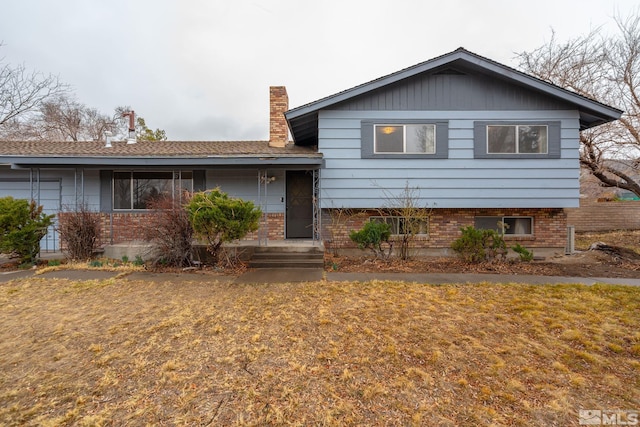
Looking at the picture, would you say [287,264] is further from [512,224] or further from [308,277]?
[512,224]

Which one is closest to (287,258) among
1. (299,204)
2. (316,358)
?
(299,204)

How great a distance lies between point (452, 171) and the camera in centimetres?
844

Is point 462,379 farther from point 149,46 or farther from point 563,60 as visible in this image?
point 149,46

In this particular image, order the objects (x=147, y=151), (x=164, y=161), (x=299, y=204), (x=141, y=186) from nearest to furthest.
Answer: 1. (x=164, y=161)
2. (x=147, y=151)
3. (x=141, y=186)
4. (x=299, y=204)

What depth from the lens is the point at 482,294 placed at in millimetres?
5047

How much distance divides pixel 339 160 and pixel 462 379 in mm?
6631

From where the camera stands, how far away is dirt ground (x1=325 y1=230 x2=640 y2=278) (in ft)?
21.7

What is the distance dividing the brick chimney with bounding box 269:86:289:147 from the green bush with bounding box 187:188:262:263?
13.6ft

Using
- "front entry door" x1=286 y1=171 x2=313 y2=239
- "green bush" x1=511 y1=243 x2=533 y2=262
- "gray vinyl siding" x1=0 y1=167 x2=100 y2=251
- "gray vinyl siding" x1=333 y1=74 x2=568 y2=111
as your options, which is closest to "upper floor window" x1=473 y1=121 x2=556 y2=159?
"gray vinyl siding" x1=333 y1=74 x2=568 y2=111

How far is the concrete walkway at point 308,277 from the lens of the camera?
233 inches

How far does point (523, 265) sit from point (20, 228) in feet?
40.7

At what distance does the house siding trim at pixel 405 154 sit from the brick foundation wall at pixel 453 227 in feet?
5.55

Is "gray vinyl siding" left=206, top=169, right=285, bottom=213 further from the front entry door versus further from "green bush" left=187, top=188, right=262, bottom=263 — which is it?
"green bush" left=187, top=188, right=262, bottom=263

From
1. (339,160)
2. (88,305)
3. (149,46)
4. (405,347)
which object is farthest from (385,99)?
(149,46)
